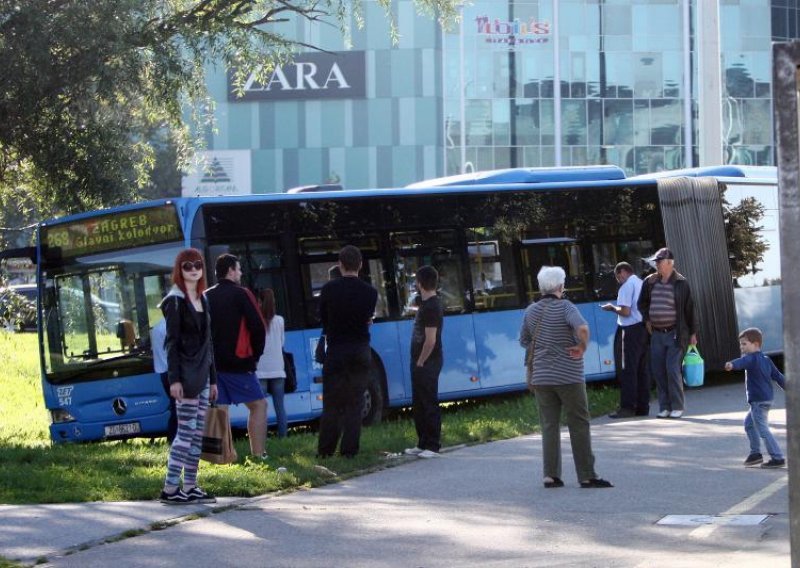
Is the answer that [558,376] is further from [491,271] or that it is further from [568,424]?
[491,271]

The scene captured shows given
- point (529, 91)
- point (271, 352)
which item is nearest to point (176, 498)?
point (271, 352)

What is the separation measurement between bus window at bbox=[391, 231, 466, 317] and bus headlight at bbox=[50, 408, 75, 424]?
12.4 feet

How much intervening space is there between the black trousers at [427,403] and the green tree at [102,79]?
672 centimetres

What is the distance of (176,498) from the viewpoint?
32.7ft

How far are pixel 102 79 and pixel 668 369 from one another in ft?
23.6

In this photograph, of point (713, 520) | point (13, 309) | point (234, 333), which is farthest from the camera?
point (13, 309)

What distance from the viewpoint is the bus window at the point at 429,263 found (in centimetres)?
1694

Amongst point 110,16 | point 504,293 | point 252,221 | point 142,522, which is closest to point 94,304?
point 252,221

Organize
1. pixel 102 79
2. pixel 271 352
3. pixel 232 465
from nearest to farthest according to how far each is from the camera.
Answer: pixel 232 465
pixel 271 352
pixel 102 79

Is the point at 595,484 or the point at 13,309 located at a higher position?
the point at 13,309

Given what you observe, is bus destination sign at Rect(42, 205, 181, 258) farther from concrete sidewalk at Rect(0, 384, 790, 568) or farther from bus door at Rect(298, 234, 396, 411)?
concrete sidewalk at Rect(0, 384, 790, 568)

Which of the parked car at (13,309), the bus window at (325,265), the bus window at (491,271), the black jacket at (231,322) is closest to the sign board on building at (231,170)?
the parked car at (13,309)

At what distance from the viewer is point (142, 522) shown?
9148 mm

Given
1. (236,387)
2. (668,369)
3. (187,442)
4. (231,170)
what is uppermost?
(231,170)
